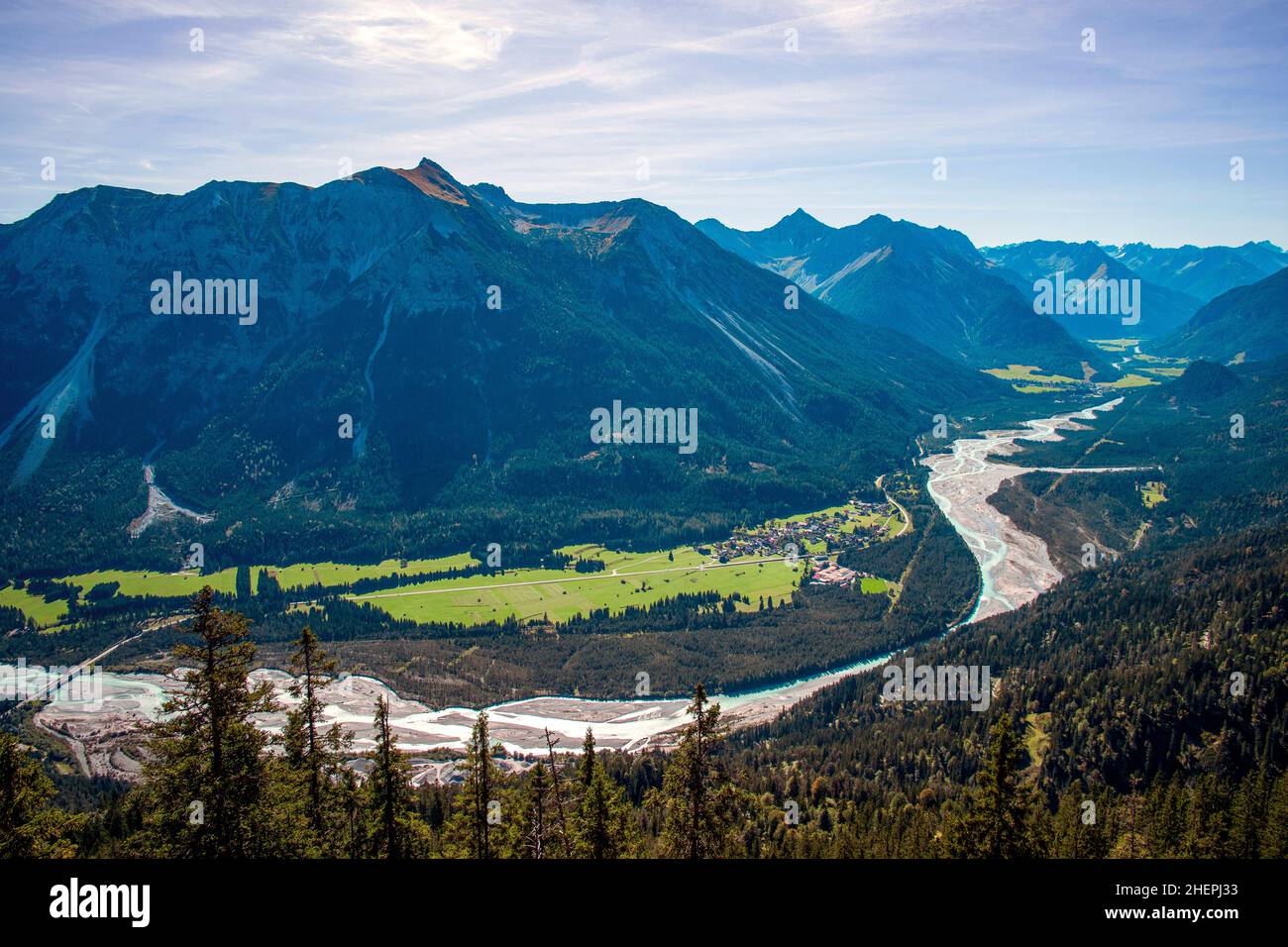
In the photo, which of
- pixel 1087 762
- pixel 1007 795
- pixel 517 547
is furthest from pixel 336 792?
pixel 517 547

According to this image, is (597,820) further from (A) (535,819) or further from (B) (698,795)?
(B) (698,795)

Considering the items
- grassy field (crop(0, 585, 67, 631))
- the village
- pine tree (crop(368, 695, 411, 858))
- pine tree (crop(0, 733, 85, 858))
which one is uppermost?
pine tree (crop(0, 733, 85, 858))

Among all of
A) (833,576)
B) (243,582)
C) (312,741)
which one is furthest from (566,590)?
(312,741)

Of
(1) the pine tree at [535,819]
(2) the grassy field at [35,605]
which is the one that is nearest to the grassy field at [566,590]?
(2) the grassy field at [35,605]

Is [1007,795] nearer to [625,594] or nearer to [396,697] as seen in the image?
[396,697]

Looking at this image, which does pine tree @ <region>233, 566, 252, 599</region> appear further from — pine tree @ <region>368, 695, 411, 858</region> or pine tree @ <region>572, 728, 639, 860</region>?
pine tree @ <region>572, 728, 639, 860</region>

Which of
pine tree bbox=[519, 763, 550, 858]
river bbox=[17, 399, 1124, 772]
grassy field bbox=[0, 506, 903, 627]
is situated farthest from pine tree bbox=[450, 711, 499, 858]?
grassy field bbox=[0, 506, 903, 627]
